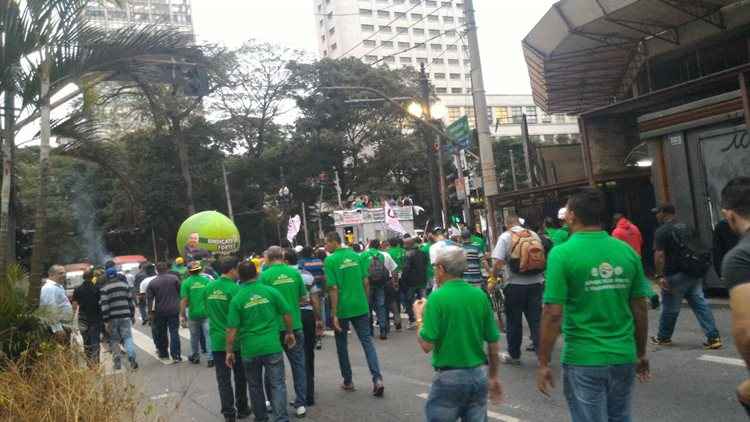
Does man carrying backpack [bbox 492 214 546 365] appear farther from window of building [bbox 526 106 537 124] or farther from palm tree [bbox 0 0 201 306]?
window of building [bbox 526 106 537 124]

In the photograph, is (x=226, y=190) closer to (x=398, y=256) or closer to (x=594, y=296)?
(x=398, y=256)

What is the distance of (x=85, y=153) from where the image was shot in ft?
26.9

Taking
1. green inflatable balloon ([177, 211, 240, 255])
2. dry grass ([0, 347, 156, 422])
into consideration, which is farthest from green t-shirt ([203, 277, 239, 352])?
green inflatable balloon ([177, 211, 240, 255])

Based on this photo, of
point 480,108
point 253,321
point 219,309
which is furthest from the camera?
point 480,108

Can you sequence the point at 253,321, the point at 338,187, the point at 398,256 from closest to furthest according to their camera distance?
the point at 253,321, the point at 398,256, the point at 338,187

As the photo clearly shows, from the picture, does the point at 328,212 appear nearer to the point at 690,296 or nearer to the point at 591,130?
the point at 591,130

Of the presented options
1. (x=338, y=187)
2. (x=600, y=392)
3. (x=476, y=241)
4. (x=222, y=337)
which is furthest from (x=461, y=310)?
(x=338, y=187)

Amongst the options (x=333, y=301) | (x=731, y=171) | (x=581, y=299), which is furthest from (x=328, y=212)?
(x=581, y=299)

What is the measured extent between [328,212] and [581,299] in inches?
1716

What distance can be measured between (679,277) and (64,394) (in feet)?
21.7

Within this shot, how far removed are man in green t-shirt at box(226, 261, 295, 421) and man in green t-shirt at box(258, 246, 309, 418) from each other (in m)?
0.60

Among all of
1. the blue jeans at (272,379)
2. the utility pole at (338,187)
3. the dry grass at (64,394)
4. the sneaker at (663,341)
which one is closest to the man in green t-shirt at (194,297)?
the blue jeans at (272,379)

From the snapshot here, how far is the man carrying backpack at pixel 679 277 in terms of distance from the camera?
7.77 meters

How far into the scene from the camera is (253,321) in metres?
6.09
